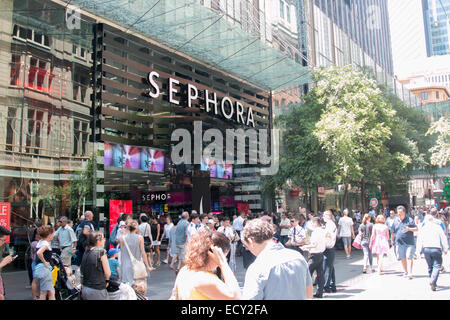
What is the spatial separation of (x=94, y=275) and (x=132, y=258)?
223 centimetres

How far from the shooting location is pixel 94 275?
196 inches

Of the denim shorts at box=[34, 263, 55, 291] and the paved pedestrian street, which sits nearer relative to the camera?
the denim shorts at box=[34, 263, 55, 291]

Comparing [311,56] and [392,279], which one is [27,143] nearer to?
[392,279]

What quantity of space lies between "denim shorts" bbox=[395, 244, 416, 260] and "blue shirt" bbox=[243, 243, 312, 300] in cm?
753

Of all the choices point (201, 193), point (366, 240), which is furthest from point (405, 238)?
point (201, 193)

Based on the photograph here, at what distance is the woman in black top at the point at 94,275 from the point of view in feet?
16.1

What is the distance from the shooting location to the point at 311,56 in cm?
3294

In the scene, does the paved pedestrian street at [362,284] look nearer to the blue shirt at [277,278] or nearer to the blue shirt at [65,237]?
the blue shirt at [65,237]

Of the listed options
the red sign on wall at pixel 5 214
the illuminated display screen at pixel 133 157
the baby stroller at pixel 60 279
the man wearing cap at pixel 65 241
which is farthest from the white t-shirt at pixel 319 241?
the illuminated display screen at pixel 133 157

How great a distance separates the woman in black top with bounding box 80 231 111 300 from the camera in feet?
16.1

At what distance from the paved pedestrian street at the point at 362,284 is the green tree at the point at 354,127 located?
6792 mm

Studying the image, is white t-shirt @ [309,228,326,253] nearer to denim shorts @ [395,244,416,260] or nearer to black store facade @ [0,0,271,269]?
denim shorts @ [395,244,416,260]

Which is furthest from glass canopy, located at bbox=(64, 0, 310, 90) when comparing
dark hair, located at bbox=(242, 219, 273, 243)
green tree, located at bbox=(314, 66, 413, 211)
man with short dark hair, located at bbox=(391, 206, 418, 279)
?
dark hair, located at bbox=(242, 219, 273, 243)

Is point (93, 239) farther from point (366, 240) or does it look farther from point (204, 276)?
point (366, 240)
